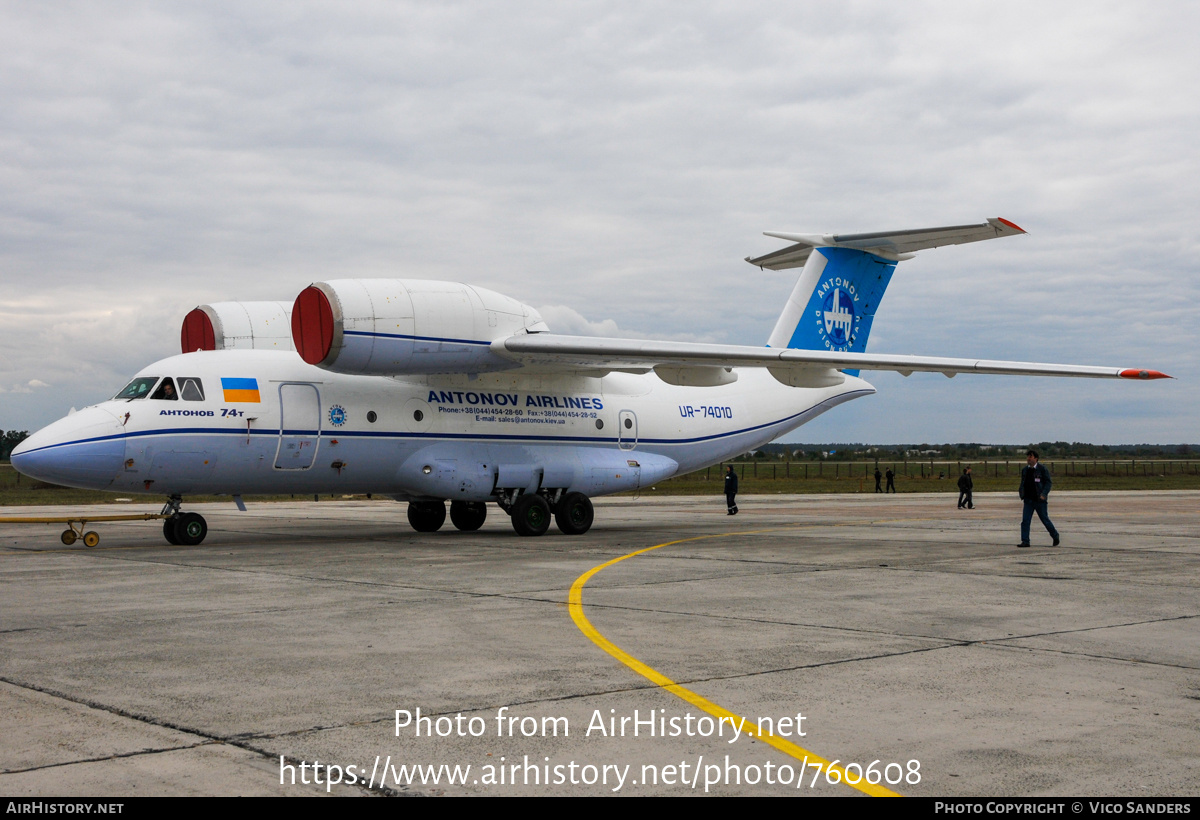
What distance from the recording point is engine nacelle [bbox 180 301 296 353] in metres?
19.0

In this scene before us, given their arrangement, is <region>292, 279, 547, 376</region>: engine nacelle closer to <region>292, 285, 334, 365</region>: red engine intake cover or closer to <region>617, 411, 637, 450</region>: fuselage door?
<region>292, 285, 334, 365</region>: red engine intake cover

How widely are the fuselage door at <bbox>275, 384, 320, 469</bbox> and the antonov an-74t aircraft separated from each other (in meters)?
0.02

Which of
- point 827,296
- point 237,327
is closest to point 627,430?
point 827,296

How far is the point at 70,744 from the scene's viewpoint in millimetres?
5062

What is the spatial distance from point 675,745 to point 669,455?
16.6m

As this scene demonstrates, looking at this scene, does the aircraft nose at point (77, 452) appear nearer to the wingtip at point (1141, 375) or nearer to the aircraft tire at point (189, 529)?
the aircraft tire at point (189, 529)

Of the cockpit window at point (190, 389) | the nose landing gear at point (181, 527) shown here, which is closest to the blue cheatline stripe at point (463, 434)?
the cockpit window at point (190, 389)

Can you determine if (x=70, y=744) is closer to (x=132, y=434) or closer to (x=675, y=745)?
(x=675, y=745)

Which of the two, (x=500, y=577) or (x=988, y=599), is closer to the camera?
(x=988, y=599)

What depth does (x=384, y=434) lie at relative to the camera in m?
17.5

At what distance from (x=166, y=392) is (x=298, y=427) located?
2069 millimetres

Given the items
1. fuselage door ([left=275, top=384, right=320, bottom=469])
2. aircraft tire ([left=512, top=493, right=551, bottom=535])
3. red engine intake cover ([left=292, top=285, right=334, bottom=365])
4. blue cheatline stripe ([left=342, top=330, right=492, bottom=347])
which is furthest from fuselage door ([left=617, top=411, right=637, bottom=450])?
red engine intake cover ([left=292, top=285, right=334, bottom=365])

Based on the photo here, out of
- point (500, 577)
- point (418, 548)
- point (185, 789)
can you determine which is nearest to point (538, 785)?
point (185, 789)

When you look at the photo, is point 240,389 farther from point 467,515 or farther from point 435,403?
point 467,515
